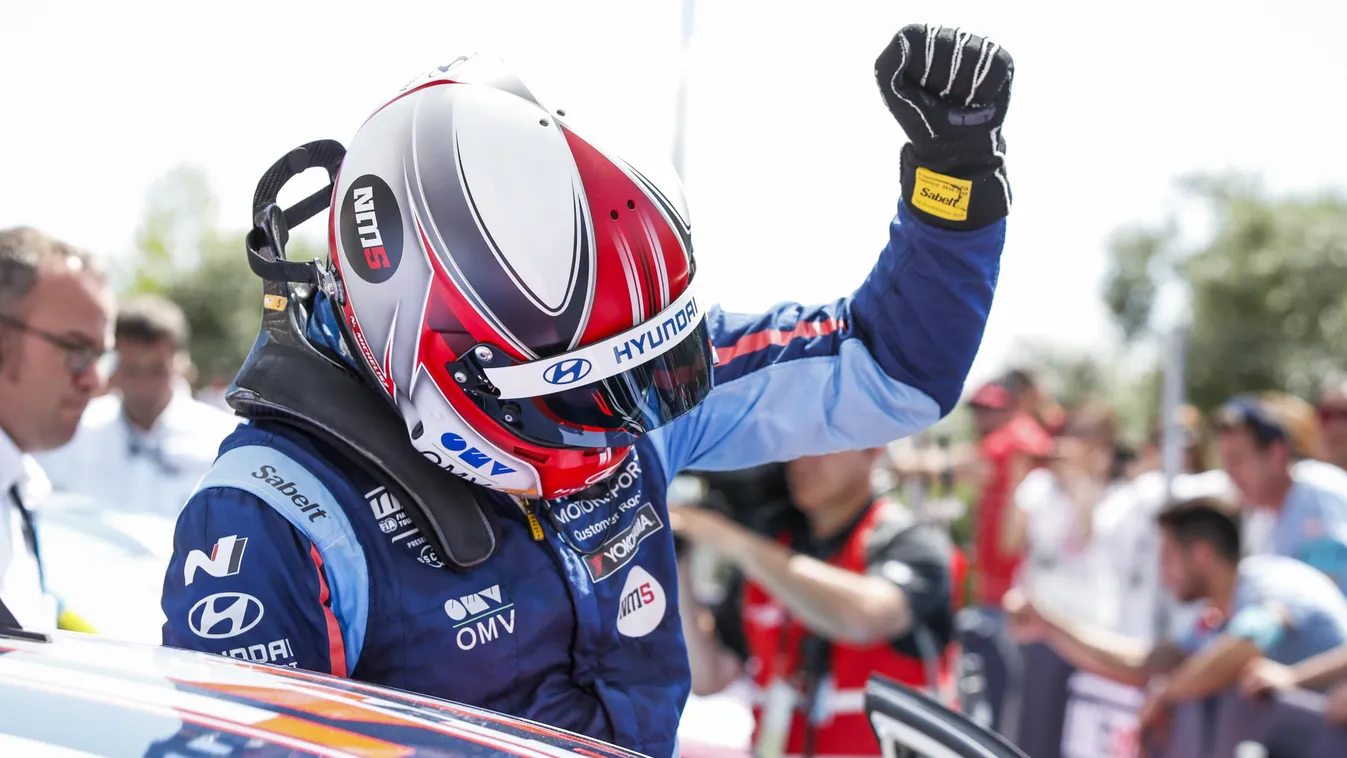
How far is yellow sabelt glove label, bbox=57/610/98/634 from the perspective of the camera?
8.02 feet

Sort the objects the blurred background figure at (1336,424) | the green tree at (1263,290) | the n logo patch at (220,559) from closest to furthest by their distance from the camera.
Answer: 1. the n logo patch at (220,559)
2. the blurred background figure at (1336,424)
3. the green tree at (1263,290)

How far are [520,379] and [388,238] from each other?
0.77ft

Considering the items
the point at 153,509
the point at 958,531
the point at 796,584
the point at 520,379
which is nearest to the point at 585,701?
the point at 520,379

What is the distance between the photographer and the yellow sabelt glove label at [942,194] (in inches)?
59.8

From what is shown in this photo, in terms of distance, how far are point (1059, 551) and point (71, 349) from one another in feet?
18.4

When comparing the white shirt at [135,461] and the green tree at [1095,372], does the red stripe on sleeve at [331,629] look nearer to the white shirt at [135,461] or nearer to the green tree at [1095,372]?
the white shirt at [135,461]

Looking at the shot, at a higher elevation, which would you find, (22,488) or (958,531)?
→ (22,488)

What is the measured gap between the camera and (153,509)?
4.58 m

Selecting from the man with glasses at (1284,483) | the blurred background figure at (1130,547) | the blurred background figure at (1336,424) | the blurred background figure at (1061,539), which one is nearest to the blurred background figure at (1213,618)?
the man with glasses at (1284,483)

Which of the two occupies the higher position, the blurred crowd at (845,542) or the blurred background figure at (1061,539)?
the blurred crowd at (845,542)

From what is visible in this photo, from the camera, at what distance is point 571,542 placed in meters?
1.47

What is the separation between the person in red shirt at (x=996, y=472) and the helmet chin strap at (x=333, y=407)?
548cm

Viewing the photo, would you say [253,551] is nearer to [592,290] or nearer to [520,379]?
[520,379]

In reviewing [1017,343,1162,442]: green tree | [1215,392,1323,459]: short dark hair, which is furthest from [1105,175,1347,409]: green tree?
[1215,392,1323,459]: short dark hair
